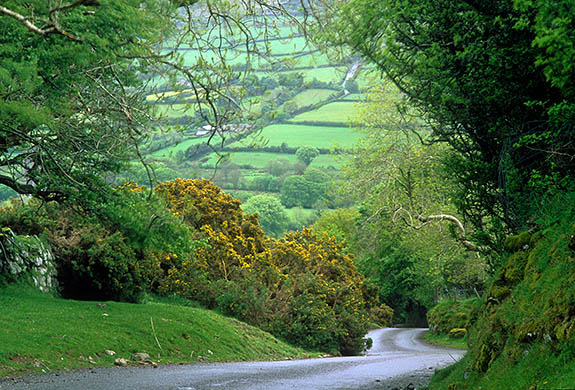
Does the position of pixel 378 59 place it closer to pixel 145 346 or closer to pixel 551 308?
pixel 551 308

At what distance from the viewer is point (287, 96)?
Answer: 11133 millimetres

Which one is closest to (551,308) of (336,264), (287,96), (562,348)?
(562,348)

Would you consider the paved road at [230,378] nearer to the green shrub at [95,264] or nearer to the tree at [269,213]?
the green shrub at [95,264]

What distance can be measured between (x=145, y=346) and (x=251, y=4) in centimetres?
1164

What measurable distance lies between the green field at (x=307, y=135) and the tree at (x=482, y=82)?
107257 mm

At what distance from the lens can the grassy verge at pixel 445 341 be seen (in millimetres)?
33925

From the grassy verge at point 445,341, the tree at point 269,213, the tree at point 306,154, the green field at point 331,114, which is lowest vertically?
the grassy verge at point 445,341

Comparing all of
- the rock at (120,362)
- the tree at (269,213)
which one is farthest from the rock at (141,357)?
the tree at (269,213)

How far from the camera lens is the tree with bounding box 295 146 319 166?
115 m

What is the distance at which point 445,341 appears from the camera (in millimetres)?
A: 36688

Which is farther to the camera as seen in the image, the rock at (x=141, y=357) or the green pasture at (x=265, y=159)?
the green pasture at (x=265, y=159)

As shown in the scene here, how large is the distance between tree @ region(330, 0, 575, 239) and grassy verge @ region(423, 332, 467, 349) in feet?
74.7

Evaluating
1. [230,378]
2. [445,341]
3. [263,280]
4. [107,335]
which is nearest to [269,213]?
[445,341]

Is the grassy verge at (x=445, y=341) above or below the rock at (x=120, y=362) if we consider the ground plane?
below
